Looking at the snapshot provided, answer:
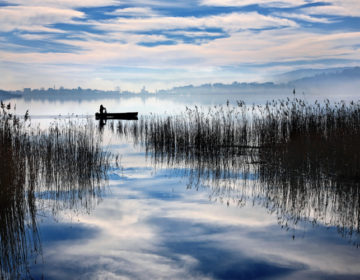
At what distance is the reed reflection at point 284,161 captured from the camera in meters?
6.07

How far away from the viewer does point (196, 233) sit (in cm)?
501

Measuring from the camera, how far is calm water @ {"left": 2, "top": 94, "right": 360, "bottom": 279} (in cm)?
393

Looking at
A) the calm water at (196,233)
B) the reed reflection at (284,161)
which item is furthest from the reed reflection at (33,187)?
the reed reflection at (284,161)

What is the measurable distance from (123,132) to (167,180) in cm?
1273

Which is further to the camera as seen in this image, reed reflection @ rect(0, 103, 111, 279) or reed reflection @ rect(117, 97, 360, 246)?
reed reflection @ rect(117, 97, 360, 246)

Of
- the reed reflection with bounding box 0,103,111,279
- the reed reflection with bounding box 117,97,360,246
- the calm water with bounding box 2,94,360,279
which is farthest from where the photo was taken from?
the reed reflection with bounding box 117,97,360,246

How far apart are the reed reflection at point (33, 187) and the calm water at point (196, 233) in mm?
68

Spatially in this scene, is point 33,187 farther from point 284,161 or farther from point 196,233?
point 284,161

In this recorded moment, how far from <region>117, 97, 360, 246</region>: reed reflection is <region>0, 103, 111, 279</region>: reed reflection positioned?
2.22 meters

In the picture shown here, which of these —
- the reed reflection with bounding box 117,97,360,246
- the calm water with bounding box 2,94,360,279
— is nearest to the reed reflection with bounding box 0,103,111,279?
the calm water with bounding box 2,94,360,279

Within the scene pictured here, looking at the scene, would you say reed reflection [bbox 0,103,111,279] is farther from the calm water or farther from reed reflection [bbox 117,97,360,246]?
reed reflection [bbox 117,97,360,246]

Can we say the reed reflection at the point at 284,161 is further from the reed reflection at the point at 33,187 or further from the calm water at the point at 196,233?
the reed reflection at the point at 33,187

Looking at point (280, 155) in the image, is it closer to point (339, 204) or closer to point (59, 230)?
→ point (339, 204)

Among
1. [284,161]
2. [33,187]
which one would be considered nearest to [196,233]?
[33,187]
